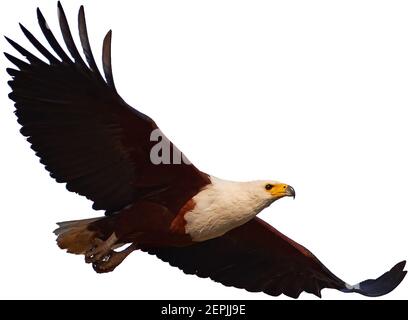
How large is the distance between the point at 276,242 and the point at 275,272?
1.40ft

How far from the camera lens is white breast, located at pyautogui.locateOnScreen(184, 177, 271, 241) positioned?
1114 cm

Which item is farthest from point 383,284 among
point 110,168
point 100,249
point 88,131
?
point 88,131

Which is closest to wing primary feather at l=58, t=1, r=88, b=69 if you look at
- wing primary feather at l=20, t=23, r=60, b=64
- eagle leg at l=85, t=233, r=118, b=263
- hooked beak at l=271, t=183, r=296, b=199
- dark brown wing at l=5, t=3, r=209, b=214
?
dark brown wing at l=5, t=3, r=209, b=214

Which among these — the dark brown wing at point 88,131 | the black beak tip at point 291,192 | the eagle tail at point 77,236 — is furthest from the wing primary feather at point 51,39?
the black beak tip at point 291,192

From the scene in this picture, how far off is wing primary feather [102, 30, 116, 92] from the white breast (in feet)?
4.53

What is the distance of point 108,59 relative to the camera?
35.1ft

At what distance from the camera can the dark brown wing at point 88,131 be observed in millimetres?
10820

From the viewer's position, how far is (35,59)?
10.9m

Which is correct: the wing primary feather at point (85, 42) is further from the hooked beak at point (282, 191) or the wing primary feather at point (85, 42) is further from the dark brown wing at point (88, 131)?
the hooked beak at point (282, 191)

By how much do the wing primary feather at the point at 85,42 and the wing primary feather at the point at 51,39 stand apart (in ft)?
0.66

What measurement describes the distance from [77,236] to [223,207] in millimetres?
1435

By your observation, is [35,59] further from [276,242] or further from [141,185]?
[276,242]

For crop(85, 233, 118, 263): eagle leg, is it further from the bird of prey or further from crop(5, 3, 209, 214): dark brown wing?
crop(5, 3, 209, 214): dark brown wing

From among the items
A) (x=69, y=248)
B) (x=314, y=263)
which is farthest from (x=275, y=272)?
(x=69, y=248)
